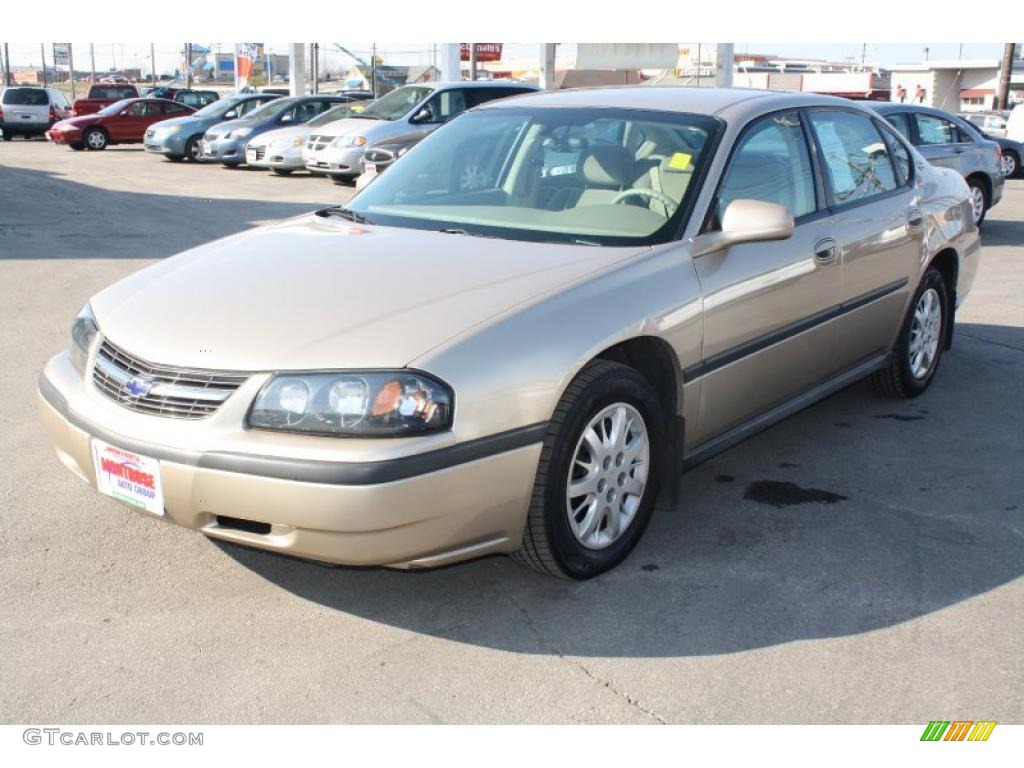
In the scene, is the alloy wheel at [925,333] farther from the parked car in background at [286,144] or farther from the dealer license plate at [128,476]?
the parked car in background at [286,144]

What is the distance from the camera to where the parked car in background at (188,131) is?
888 inches

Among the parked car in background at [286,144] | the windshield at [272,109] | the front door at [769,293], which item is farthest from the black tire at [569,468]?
the windshield at [272,109]

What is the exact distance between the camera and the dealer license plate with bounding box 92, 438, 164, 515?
11.1 ft

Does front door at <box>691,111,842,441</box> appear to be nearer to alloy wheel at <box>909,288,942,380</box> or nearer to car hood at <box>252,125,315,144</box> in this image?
alloy wheel at <box>909,288,942,380</box>

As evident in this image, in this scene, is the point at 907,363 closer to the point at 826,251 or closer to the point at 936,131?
the point at 826,251

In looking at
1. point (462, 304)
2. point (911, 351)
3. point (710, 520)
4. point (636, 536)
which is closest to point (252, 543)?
point (462, 304)

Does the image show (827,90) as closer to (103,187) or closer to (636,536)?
(103,187)

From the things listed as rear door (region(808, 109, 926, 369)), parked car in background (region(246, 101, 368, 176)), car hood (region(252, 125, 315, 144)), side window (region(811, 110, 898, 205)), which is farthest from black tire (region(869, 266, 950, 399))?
car hood (region(252, 125, 315, 144))

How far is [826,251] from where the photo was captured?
4926mm

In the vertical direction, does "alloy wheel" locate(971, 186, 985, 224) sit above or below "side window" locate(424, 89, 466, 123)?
below

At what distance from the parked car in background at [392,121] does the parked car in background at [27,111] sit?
15.2m

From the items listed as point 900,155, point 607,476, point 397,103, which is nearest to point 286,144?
point 397,103

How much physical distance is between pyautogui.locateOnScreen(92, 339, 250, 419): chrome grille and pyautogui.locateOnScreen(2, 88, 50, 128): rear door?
97.9 ft

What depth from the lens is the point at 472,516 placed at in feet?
11.1
